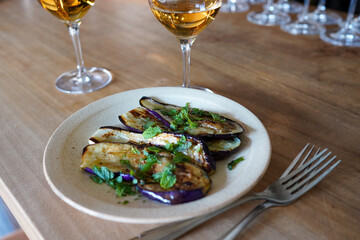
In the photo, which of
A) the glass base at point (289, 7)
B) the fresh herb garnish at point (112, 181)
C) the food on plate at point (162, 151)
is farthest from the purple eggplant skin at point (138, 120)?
the glass base at point (289, 7)

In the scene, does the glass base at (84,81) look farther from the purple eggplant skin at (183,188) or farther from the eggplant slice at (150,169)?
the purple eggplant skin at (183,188)

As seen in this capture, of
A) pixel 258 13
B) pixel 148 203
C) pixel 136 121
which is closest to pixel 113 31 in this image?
pixel 258 13

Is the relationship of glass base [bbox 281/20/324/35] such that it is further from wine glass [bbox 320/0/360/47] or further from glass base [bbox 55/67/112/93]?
glass base [bbox 55/67/112/93]

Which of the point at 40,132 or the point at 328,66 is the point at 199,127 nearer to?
the point at 40,132

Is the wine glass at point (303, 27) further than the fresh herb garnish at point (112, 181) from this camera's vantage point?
Yes

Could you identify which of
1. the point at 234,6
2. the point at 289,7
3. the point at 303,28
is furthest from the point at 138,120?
the point at 289,7
